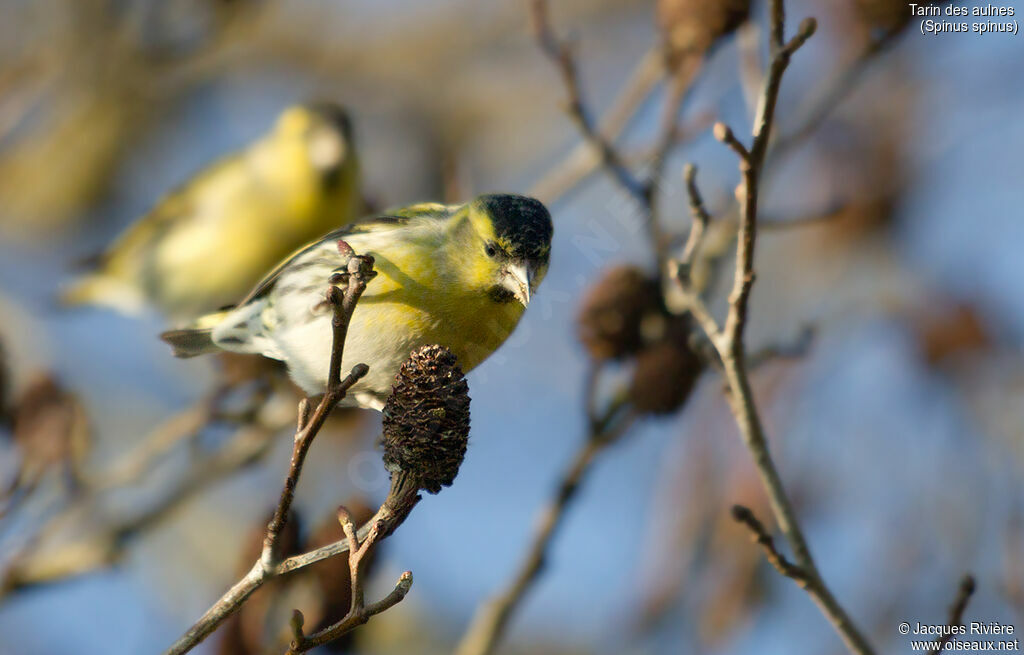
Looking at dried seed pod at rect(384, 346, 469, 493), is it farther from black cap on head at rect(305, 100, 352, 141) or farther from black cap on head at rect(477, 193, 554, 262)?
black cap on head at rect(305, 100, 352, 141)

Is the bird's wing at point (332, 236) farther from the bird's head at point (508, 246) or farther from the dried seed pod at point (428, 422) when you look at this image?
the dried seed pod at point (428, 422)

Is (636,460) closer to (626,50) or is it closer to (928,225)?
(928,225)

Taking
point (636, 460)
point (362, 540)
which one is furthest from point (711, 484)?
point (362, 540)

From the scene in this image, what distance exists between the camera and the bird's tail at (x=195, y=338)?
3105 millimetres

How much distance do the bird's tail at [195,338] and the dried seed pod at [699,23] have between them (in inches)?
72.4

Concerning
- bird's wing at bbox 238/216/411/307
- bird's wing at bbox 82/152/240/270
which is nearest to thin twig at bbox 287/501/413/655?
bird's wing at bbox 238/216/411/307

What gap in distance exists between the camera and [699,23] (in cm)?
352

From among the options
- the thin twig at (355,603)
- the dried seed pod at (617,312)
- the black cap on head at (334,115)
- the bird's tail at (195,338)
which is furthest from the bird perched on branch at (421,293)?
the black cap on head at (334,115)

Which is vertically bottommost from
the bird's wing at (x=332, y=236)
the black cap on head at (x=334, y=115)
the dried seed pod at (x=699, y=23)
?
the bird's wing at (x=332, y=236)

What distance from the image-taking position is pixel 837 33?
19.2ft

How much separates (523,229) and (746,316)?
62 cm

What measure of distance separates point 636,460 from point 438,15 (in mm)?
5014

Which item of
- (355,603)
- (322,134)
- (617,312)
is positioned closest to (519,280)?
(355,603)

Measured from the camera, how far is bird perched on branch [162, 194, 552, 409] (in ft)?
8.31
